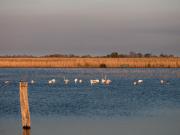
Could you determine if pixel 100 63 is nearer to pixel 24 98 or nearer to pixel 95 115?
pixel 95 115

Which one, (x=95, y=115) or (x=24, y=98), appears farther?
(x=95, y=115)

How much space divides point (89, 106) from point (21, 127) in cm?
839

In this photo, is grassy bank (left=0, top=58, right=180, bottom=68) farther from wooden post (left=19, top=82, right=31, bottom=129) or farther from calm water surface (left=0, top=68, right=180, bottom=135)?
wooden post (left=19, top=82, right=31, bottom=129)

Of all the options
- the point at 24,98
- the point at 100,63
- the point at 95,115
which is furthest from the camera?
the point at 100,63

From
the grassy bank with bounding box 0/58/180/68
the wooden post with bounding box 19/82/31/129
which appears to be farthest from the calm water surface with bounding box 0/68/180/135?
the grassy bank with bounding box 0/58/180/68

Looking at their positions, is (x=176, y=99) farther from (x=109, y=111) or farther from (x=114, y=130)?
(x=114, y=130)

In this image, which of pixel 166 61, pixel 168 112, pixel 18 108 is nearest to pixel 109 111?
pixel 168 112

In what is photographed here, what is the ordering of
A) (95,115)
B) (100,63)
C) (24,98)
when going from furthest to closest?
(100,63)
(95,115)
(24,98)

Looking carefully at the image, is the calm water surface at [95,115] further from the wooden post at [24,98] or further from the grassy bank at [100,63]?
the grassy bank at [100,63]

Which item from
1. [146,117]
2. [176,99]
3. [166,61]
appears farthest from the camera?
[166,61]

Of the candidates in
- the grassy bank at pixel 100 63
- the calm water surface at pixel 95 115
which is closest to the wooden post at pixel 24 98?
the calm water surface at pixel 95 115

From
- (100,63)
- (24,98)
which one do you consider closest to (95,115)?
(24,98)

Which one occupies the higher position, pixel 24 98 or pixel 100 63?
pixel 100 63

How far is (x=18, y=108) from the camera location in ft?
87.9
